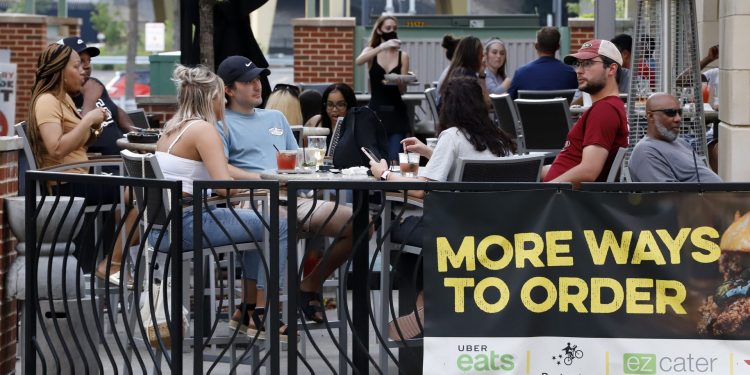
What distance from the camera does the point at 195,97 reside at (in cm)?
726

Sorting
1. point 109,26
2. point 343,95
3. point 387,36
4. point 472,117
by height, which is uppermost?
point 109,26

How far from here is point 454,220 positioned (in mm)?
5555

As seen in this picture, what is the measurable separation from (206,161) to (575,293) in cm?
235

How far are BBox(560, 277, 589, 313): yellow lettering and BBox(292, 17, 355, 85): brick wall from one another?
15790 mm

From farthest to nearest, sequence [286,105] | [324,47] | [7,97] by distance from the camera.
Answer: [324,47]
[286,105]
[7,97]

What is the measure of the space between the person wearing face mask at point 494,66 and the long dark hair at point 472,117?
5.93 meters

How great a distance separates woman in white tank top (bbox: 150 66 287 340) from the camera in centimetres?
677

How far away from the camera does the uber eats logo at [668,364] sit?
553 centimetres

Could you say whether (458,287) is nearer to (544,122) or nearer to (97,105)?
(97,105)

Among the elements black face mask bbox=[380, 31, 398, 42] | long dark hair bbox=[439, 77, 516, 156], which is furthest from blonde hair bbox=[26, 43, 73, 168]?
black face mask bbox=[380, 31, 398, 42]

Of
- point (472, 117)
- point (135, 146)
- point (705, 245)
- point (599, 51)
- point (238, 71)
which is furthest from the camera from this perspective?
point (135, 146)

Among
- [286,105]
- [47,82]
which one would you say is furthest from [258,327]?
[286,105]

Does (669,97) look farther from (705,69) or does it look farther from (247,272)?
(705,69)

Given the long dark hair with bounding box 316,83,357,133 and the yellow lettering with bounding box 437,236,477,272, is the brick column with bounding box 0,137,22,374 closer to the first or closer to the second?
the yellow lettering with bounding box 437,236,477,272
